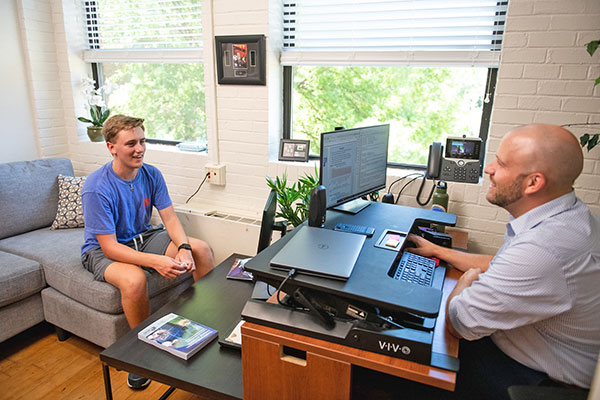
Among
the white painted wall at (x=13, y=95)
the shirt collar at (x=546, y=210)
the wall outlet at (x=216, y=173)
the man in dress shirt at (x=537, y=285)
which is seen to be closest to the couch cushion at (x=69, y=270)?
the wall outlet at (x=216, y=173)

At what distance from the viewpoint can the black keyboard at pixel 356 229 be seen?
156 cm

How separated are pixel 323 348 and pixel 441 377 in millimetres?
292

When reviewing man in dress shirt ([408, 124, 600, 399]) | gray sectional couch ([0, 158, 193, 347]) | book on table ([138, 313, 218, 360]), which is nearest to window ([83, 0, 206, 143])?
gray sectional couch ([0, 158, 193, 347])

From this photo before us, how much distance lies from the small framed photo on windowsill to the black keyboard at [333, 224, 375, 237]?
47.8 inches

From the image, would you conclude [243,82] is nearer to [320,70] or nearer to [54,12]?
[320,70]

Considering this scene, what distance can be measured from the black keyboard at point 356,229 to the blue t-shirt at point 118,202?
1.23 metres

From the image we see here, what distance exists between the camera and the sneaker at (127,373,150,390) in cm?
197

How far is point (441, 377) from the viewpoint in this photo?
967 millimetres

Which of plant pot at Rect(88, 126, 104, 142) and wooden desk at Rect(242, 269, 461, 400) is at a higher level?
plant pot at Rect(88, 126, 104, 142)

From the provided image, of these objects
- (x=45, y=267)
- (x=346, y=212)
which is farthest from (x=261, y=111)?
(x=45, y=267)

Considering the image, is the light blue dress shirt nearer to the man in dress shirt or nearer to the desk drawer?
the man in dress shirt

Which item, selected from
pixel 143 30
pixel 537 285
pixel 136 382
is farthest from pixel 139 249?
pixel 537 285

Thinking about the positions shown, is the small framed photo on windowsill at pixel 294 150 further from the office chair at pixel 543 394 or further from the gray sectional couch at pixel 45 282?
the office chair at pixel 543 394

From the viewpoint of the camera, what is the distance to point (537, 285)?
1041mm
